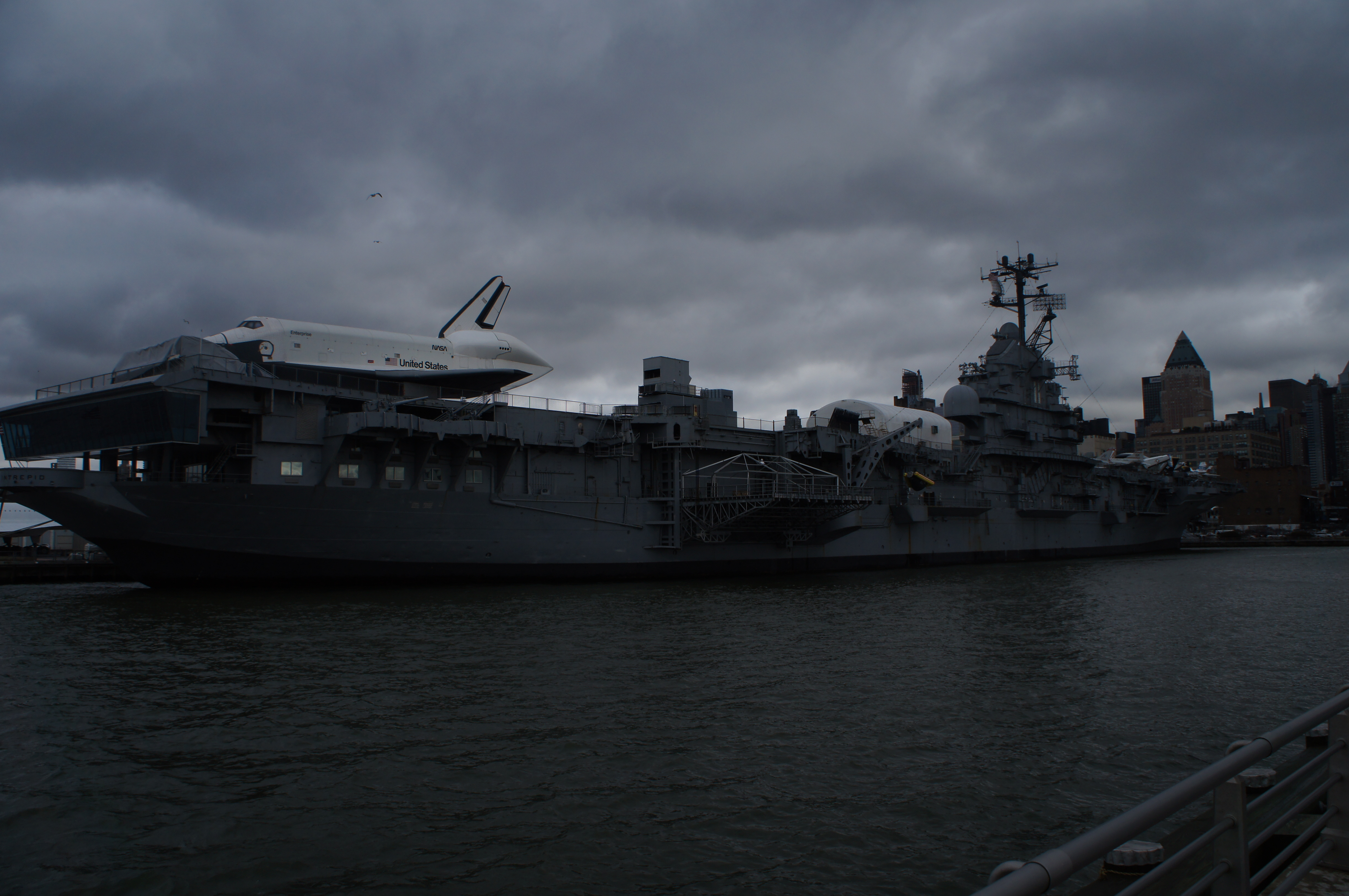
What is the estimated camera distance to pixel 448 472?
29.0m

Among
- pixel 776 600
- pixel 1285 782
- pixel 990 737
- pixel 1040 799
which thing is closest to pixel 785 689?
pixel 990 737

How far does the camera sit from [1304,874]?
12.6 feet

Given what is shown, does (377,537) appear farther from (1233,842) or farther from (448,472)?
(1233,842)

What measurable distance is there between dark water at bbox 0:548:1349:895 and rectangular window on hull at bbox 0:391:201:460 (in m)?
5.67

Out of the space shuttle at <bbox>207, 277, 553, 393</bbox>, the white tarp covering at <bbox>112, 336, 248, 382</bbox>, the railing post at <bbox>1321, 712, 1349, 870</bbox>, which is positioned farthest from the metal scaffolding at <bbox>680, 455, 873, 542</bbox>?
the railing post at <bbox>1321, 712, 1349, 870</bbox>

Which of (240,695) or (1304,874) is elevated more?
(1304,874)

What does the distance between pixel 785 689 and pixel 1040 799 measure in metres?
5.05

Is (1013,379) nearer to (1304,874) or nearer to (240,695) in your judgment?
(240,695)

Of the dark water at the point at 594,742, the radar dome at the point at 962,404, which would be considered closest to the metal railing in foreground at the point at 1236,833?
the dark water at the point at 594,742

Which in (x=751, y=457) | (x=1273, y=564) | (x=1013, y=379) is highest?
(x=1013, y=379)

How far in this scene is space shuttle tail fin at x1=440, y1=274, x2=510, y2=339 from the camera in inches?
1400

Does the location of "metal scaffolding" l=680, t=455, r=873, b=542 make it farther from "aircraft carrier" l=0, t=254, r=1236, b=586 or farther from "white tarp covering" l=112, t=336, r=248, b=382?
"white tarp covering" l=112, t=336, r=248, b=382

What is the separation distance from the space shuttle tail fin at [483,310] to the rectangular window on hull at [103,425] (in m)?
12.6

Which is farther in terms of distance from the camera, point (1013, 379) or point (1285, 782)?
point (1013, 379)
